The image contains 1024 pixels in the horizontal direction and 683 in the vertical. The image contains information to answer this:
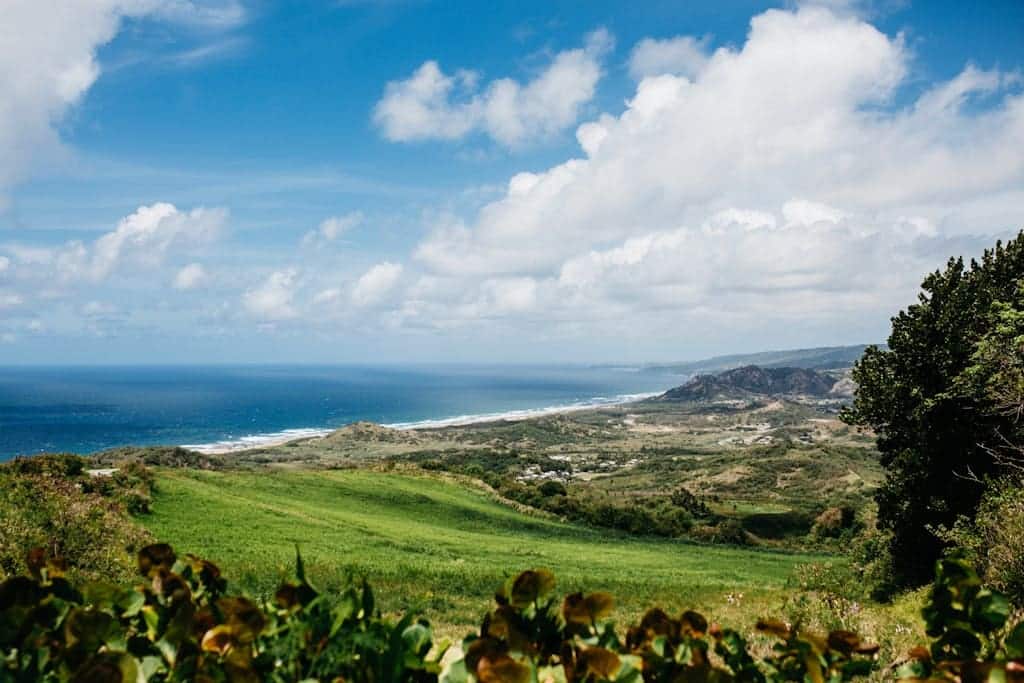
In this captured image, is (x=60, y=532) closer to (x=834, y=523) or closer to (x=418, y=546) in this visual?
(x=418, y=546)

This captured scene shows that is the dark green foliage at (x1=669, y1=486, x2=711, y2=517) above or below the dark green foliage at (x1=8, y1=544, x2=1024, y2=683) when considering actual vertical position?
below

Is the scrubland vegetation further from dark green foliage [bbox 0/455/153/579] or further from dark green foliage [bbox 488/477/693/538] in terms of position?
dark green foliage [bbox 488/477/693/538]

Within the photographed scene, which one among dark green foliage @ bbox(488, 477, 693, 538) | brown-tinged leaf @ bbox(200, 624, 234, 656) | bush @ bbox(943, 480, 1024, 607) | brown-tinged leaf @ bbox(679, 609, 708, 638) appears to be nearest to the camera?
brown-tinged leaf @ bbox(200, 624, 234, 656)

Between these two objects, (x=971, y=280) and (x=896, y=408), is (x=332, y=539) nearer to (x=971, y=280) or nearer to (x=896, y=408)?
(x=896, y=408)

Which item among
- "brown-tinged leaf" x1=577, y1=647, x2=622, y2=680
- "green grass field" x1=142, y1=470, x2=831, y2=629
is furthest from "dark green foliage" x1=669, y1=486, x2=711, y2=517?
"brown-tinged leaf" x1=577, y1=647, x2=622, y2=680

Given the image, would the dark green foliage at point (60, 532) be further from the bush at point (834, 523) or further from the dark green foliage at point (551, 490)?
the bush at point (834, 523)

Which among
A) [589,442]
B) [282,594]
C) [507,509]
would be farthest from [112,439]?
[282,594]

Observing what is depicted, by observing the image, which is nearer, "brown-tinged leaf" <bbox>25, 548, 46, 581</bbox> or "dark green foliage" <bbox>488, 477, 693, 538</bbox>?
"brown-tinged leaf" <bbox>25, 548, 46, 581</bbox>

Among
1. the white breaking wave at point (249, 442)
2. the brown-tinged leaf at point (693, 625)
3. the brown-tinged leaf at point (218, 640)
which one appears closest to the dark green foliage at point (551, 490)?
the brown-tinged leaf at point (693, 625)
